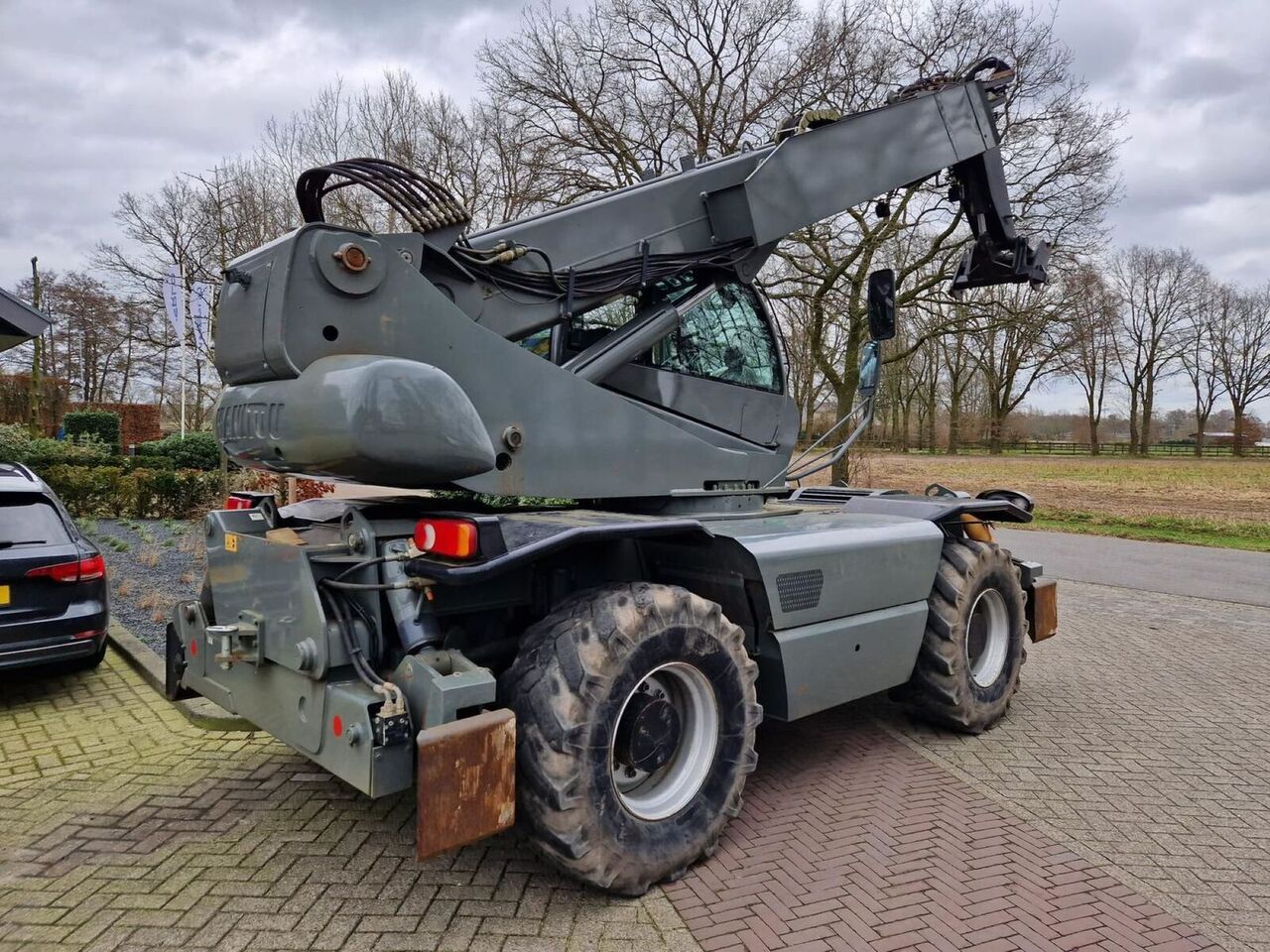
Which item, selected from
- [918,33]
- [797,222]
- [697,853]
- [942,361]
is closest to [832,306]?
[918,33]

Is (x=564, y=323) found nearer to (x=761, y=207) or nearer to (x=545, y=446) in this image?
(x=545, y=446)

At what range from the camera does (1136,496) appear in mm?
24875

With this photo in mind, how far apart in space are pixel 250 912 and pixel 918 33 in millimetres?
18348

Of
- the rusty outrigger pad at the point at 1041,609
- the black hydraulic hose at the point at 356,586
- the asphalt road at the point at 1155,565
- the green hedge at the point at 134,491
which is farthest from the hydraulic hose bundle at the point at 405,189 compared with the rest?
the green hedge at the point at 134,491

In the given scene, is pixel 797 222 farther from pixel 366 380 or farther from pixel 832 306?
pixel 832 306

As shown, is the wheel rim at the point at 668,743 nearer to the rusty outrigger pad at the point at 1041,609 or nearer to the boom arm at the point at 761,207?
the boom arm at the point at 761,207

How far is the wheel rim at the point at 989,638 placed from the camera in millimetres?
5637

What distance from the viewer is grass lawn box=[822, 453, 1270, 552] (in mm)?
17547

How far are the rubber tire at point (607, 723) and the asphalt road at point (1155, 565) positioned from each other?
933 centimetres

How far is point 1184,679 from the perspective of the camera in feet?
22.4

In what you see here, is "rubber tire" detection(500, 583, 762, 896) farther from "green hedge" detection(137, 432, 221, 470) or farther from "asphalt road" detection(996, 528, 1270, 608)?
"green hedge" detection(137, 432, 221, 470)

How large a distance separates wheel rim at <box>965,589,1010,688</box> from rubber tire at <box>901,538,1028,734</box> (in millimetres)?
73

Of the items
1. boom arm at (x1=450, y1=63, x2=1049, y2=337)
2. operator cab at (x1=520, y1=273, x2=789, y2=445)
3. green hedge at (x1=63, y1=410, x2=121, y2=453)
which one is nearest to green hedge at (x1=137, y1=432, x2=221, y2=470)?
green hedge at (x1=63, y1=410, x2=121, y2=453)

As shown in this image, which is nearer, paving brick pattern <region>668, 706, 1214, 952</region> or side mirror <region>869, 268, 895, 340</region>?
paving brick pattern <region>668, 706, 1214, 952</region>
